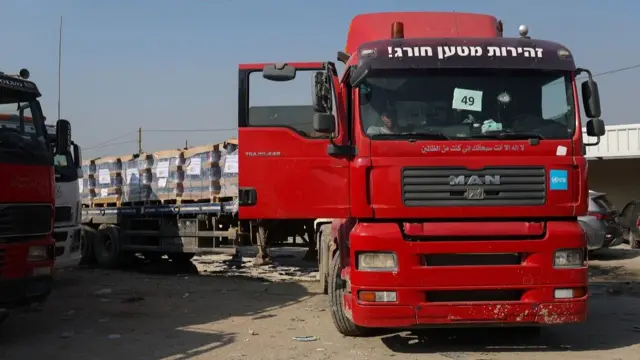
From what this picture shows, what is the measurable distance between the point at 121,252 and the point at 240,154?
7.65 meters

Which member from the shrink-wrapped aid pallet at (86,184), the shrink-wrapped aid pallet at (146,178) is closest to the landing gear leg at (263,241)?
the shrink-wrapped aid pallet at (146,178)

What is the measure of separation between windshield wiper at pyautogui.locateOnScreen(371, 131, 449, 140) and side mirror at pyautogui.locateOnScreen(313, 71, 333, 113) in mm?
769

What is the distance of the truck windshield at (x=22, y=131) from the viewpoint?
629 centimetres

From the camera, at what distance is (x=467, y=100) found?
6.04m

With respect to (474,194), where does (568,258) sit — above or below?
below

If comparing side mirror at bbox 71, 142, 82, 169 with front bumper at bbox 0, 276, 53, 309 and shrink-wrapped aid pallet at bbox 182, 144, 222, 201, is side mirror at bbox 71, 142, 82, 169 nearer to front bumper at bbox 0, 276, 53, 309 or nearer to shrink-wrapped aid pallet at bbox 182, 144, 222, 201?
shrink-wrapped aid pallet at bbox 182, 144, 222, 201

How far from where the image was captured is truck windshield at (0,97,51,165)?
629 cm

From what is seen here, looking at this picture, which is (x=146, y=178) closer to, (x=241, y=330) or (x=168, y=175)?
(x=168, y=175)

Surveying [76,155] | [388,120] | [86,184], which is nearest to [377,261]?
[388,120]

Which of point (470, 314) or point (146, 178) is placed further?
point (146, 178)

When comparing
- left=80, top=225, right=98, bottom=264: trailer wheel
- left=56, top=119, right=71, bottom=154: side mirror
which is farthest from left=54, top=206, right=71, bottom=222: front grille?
left=80, top=225, right=98, bottom=264: trailer wheel

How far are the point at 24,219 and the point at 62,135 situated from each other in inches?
69.8

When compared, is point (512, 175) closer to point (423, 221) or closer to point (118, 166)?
point (423, 221)

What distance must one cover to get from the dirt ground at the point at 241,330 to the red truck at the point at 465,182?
2.14 feet
